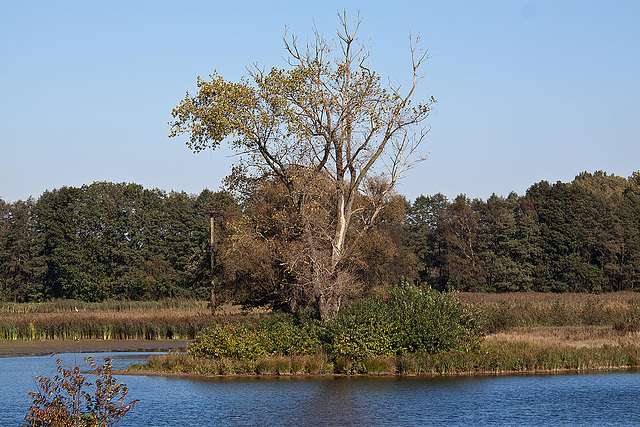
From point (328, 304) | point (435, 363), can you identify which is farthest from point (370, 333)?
point (328, 304)

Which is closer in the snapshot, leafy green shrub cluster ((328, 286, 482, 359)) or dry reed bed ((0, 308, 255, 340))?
leafy green shrub cluster ((328, 286, 482, 359))

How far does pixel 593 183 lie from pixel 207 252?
103m

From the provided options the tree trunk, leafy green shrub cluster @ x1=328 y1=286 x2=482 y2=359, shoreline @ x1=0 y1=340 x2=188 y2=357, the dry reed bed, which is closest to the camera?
leafy green shrub cluster @ x1=328 y1=286 x2=482 y2=359

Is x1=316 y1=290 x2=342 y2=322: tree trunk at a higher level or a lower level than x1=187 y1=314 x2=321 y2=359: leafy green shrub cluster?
higher

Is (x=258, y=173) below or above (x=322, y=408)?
above

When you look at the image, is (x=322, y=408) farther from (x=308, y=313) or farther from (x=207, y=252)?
(x=207, y=252)

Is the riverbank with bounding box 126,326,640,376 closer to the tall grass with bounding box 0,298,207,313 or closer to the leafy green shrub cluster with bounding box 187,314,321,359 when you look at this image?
the leafy green shrub cluster with bounding box 187,314,321,359

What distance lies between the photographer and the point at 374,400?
23.0 meters

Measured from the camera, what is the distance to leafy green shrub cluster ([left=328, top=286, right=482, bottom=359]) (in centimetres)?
2959

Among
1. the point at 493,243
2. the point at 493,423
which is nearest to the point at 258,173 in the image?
the point at 493,423

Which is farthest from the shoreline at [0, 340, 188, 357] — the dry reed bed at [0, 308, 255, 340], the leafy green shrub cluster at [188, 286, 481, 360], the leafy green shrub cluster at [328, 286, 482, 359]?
the leafy green shrub cluster at [328, 286, 482, 359]

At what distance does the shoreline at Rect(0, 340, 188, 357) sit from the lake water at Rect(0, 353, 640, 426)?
11219 mm

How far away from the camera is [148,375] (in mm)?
29797

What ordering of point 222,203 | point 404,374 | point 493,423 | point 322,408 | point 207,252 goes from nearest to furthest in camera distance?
point 493,423 < point 322,408 < point 404,374 < point 207,252 < point 222,203
